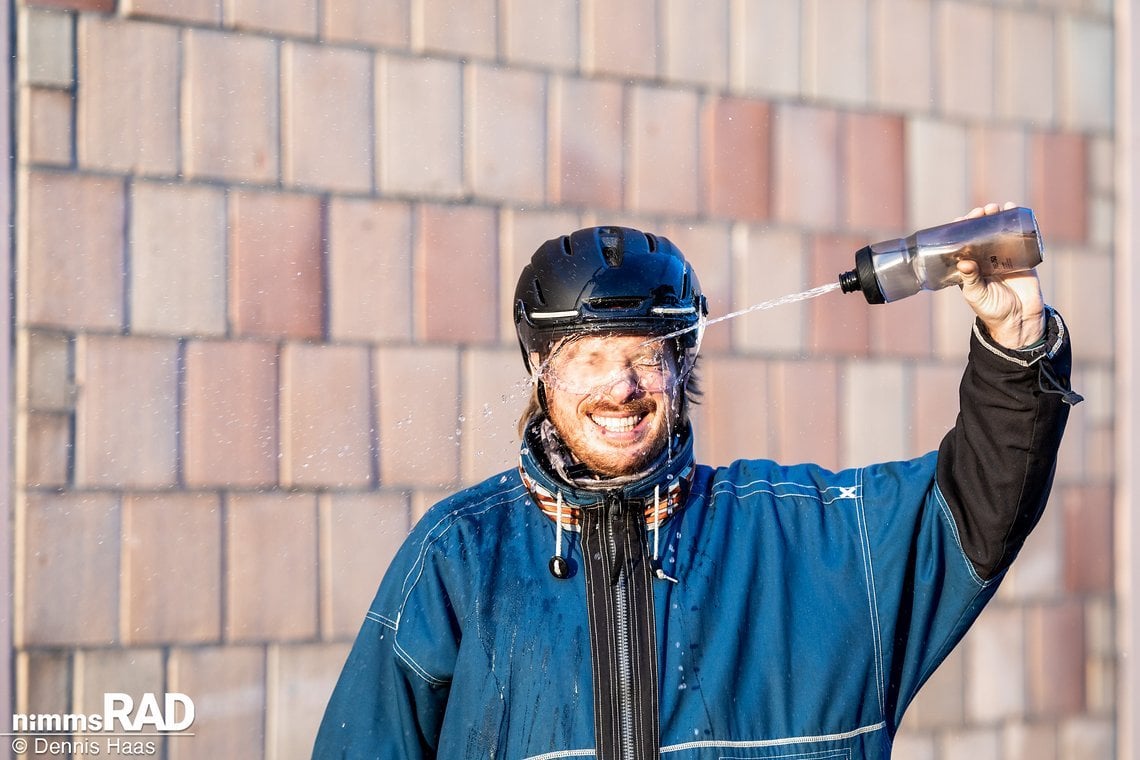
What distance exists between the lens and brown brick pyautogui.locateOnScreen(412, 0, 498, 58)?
311 centimetres

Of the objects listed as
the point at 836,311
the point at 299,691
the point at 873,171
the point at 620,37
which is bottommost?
the point at 299,691

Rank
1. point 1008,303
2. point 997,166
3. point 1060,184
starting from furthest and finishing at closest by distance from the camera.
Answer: point 1060,184
point 997,166
point 1008,303

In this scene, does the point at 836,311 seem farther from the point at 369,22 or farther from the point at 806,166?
the point at 369,22

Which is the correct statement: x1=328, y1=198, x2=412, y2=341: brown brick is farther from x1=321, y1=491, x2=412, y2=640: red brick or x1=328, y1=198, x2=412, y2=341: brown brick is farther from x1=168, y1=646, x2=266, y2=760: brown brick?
x1=168, y1=646, x2=266, y2=760: brown brick

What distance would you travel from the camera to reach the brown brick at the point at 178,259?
9.14 ft

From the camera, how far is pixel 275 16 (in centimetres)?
294

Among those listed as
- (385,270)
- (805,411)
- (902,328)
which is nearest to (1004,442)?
(385,270)

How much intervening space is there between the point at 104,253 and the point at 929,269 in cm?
180

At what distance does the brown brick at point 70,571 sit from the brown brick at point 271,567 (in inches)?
10.2

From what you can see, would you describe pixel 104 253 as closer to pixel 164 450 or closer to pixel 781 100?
pixel 164 450

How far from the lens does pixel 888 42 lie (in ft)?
12.5

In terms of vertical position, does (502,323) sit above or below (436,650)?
above

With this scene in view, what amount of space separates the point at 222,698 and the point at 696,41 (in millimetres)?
2136

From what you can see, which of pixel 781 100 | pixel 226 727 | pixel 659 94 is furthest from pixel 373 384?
pixel 781 100
